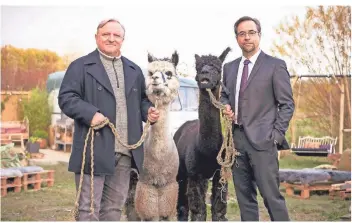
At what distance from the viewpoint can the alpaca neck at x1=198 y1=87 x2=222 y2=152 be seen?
15.0ft

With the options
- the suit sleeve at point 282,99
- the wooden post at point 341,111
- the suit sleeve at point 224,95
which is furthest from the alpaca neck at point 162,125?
the wooden post at point 341,111

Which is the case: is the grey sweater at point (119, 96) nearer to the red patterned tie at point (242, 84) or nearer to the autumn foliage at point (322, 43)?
the red patterned tie at point (242, 84)

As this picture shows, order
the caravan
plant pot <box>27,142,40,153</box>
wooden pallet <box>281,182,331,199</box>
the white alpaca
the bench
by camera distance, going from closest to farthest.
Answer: the white alpaca
wooden pallet <box>281,182,331,199</box>
the bench
the caravan
plant pot <box>27,142,40,153</box>

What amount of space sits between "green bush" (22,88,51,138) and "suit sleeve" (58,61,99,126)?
30.0 feet

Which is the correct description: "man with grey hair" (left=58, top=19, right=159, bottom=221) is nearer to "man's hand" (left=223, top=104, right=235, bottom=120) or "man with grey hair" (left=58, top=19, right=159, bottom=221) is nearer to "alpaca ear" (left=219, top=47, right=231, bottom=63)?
"man's hand" (left=223, top=104, right=235, bottom=120)

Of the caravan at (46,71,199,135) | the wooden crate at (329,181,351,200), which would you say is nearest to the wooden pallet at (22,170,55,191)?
the caravan at (46,71,199,135)

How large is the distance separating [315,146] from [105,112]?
→ 7.81m

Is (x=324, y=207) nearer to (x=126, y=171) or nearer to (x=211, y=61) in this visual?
(x=211, y=61)

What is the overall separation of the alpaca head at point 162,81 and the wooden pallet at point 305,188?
5079mm

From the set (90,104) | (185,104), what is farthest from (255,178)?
(185,104)

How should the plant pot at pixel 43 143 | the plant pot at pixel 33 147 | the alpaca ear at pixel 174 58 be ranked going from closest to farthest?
the alpaca ear at pixel 174 58, the plant pot at pixel 33 147, the plant pot at pixel 43 143

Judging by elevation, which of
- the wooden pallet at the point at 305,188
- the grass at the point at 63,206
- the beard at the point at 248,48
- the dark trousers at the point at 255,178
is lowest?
the grass at the point at 63,206

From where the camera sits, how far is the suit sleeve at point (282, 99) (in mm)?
3852

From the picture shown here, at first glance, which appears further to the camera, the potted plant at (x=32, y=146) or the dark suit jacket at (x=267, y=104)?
the potted plant at (x=32, y=146)
